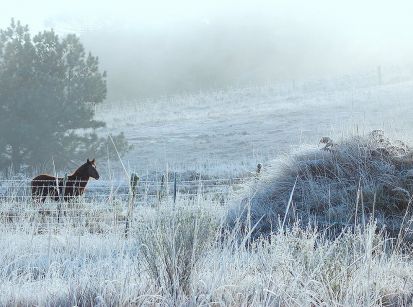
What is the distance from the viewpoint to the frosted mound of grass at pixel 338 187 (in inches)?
357

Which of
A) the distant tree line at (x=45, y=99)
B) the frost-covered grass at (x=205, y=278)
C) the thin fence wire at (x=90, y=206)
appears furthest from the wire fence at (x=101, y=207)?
the distant tree line at (x=45, y=99)

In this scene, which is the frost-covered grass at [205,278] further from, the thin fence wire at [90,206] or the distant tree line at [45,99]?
the distant tree line at [45,99]

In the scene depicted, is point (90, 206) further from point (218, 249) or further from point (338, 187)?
point (218, 249)

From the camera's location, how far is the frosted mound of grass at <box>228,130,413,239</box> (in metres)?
9.08

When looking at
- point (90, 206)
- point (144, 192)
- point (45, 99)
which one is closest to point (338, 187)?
point (90, 206)

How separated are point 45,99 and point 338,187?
17.1m

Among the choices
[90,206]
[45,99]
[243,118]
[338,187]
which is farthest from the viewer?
[243,118]

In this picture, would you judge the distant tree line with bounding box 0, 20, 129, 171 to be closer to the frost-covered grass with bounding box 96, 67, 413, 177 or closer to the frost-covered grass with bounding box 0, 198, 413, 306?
the frost-covered grass with bounding box 96, 67, 413, 177

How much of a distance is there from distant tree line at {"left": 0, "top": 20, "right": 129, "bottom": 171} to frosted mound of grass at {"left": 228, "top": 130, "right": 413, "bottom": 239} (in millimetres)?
15379

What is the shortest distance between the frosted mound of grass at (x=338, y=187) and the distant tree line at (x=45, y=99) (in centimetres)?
1538

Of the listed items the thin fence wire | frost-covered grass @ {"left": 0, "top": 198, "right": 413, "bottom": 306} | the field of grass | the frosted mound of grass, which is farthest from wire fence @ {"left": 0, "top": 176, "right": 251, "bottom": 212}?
the frosted mound of grass

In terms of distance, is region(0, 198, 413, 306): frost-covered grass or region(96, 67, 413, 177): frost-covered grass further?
region(96, 67, 413, 177): frost-covered grass

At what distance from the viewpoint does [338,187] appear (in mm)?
9625

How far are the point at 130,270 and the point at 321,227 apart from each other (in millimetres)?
4728
